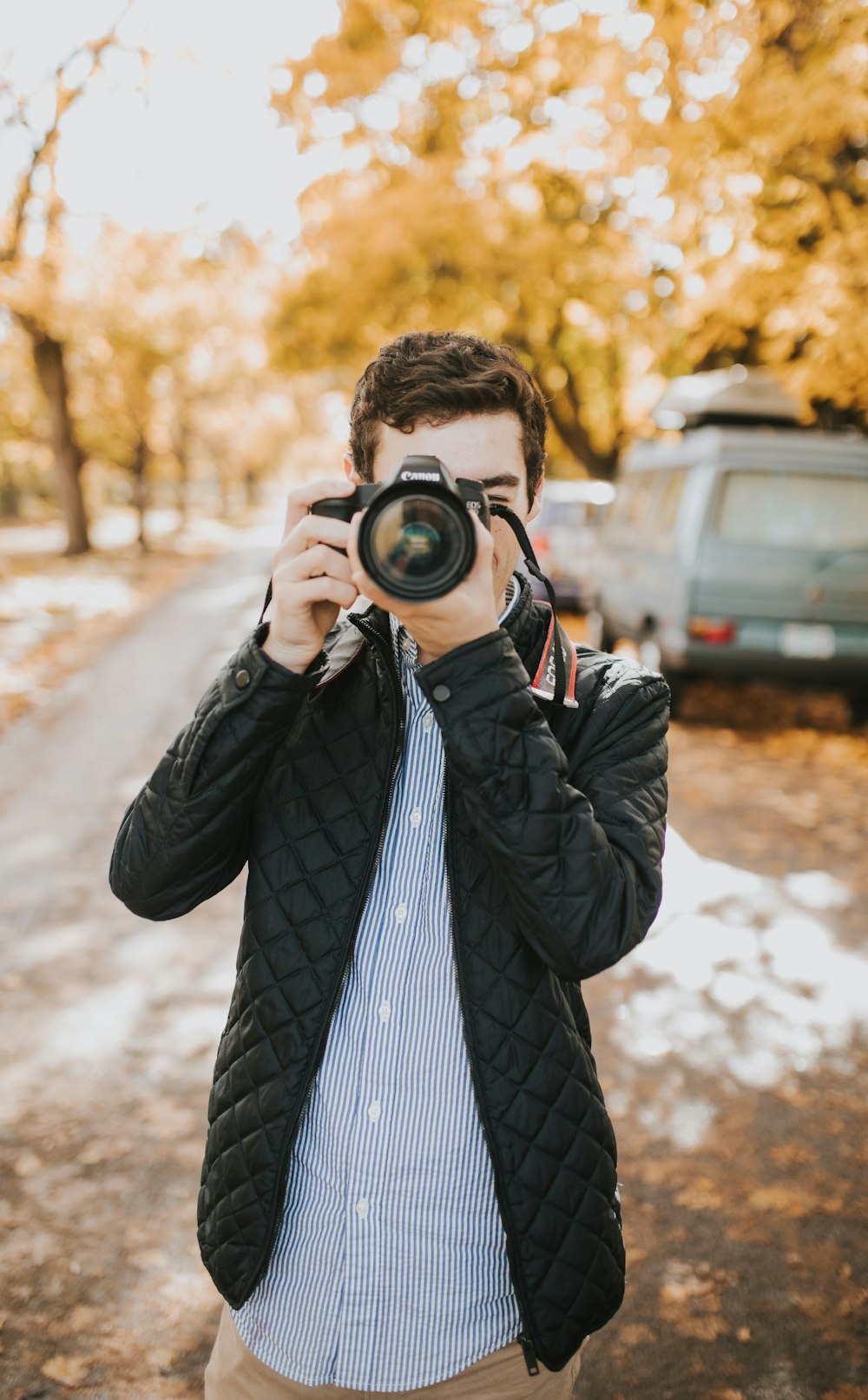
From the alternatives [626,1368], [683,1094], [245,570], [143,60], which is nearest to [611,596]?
[683,1094]

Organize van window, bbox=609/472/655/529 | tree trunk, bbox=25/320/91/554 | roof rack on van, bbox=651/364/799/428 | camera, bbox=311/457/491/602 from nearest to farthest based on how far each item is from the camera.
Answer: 1. camera, bbox=311/457/491/602
2. van window, bbox=609/472/655/529
3. roof rack on van, bbox=651/364/799/428
4. tree trunk, bbox=25/320/91/554

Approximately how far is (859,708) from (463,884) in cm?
817

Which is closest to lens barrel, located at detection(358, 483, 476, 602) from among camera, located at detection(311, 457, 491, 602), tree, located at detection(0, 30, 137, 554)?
camera, located at detection(311, 457, 491, 602)

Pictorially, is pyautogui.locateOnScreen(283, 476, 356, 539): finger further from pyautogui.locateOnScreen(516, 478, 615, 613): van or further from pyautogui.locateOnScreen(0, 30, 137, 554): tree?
pyautogui.locateOnScreen(0, 30, 137, 554): tree

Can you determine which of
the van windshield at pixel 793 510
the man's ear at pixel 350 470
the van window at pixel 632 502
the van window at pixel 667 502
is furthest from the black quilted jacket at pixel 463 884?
the van window at pixel 632 502

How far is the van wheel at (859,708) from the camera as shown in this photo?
869 centimetres

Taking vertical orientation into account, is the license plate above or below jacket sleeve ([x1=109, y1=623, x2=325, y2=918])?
below

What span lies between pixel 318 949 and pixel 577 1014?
44 centimetres

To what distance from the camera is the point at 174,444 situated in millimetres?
32875

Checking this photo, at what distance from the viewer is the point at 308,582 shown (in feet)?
4.39

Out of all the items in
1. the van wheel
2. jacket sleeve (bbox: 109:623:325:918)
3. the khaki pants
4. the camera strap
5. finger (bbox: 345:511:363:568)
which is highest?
finger (bbox: 345:511:363:568)

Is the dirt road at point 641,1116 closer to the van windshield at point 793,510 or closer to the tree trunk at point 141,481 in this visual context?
the van windshield at point 793,510

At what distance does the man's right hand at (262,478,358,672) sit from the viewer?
4.39 feet

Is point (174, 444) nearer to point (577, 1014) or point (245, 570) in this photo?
point (245, 570)
